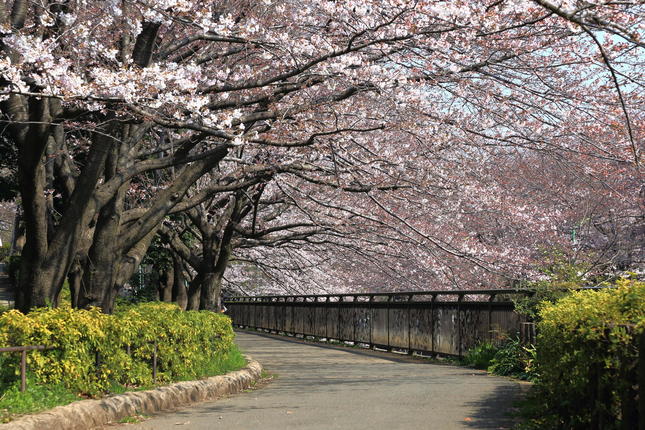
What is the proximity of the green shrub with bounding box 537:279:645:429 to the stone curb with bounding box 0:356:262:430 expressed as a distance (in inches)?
169

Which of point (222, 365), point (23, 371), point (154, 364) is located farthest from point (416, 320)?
point (23, 371)

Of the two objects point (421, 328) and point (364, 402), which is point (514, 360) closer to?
point (421, 328)

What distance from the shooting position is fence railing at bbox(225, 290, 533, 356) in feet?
46.4

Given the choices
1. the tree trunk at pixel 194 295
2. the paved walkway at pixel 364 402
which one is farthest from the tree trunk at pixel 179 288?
the paved walkway at pixel 364 402

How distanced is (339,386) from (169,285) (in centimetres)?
2168

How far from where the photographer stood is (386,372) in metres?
13.2

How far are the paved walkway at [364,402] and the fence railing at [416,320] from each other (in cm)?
109

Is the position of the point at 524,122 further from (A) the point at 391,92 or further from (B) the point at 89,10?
(B) the point at 89,10

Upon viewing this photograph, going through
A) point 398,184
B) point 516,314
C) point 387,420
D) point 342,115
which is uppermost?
point 342,115

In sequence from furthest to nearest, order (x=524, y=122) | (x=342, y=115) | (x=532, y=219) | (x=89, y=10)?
1. (x=532, y=219)
2. (x=342, y=115)
3. (x=524, y=122)
4. (x=89, y=10)

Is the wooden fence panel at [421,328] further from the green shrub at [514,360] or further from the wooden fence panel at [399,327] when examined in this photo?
the green shrub at [514,360]

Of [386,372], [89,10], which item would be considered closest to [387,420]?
[386,372]

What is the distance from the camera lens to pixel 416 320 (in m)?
17.0

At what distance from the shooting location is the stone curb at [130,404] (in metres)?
6.81
